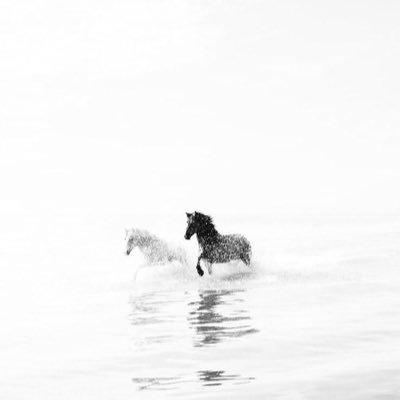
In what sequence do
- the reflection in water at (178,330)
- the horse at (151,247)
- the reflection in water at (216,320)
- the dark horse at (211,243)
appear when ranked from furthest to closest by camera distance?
1. the horse at (151,247)
2. the dark horse at (211,243)
3. the reflection in water at (216,320)
4. the reflection in water at (178,330)

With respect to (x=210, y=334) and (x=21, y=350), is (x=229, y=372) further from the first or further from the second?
(x=21, y=350)

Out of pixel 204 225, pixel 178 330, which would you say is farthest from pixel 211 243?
pixel 178 330

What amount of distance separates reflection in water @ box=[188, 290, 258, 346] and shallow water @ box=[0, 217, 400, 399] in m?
0.02

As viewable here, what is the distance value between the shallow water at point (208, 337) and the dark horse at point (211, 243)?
1.74ft

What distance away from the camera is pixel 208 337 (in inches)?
415

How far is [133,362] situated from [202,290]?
7945 mm

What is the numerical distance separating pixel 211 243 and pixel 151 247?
65.2 inches

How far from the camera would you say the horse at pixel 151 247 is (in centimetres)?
1952

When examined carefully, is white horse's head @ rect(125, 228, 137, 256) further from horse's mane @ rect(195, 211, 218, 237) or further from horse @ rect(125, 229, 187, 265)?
horse's mane @ rect(195, 211, 218, 237)

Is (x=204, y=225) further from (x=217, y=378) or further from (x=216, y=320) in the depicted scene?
(x=217, y=378)

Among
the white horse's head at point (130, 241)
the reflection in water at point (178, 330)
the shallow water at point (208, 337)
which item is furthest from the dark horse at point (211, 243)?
the reflection in water at point (178, 330)

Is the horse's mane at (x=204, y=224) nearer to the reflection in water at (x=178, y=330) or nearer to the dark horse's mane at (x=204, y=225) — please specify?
the dark horse's mane at (x=204, y=225)

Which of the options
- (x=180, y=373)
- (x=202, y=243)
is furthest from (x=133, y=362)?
(x=202, y=243)

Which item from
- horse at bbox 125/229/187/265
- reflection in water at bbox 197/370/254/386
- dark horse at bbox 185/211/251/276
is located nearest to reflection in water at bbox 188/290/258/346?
reflection in water at bbox 197/370/254/386
